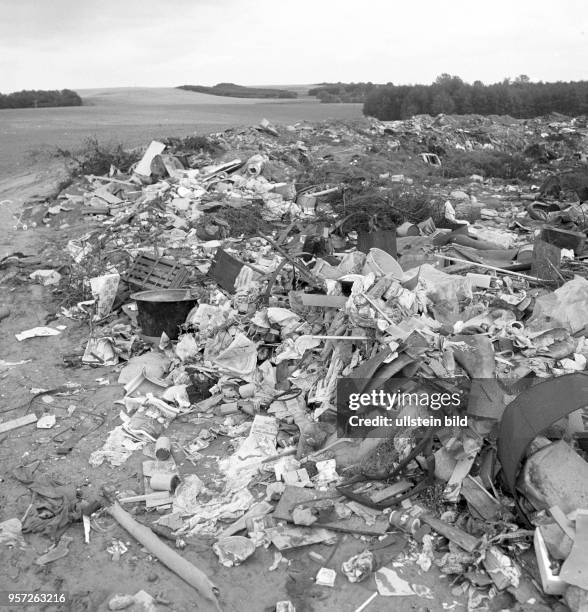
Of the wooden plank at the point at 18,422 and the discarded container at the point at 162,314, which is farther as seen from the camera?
the discarded container at the point at 162,314

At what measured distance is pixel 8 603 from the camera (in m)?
2.90

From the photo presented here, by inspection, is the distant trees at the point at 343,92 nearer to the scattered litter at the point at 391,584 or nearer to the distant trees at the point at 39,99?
the distant trees at the point at 39,99

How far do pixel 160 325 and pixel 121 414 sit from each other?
1.26 metres

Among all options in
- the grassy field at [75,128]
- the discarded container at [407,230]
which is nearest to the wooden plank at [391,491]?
the discarded container at [407,230]

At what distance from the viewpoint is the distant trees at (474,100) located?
3419 centimetres

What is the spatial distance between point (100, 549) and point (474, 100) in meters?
37.3

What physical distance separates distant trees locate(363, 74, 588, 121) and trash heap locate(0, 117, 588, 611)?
28599 millimetres

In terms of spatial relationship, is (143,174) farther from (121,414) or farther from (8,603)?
(8,603)

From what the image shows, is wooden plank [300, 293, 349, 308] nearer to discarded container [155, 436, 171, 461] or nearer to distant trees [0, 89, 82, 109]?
discarded container [155, 436, 171, 461]

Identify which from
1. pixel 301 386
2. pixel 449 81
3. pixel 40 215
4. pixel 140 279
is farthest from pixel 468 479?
pixel 449 81

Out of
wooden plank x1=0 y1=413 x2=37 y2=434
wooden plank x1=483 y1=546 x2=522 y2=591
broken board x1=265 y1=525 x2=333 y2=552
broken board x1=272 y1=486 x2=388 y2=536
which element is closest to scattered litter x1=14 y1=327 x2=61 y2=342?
wooden plank x1=0 y1=413 x2=37 y2=434

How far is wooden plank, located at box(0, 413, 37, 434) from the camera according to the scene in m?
4.50

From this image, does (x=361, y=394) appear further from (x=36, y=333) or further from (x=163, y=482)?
(x=36, y=333)

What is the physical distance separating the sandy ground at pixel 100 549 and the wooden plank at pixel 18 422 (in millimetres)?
67
